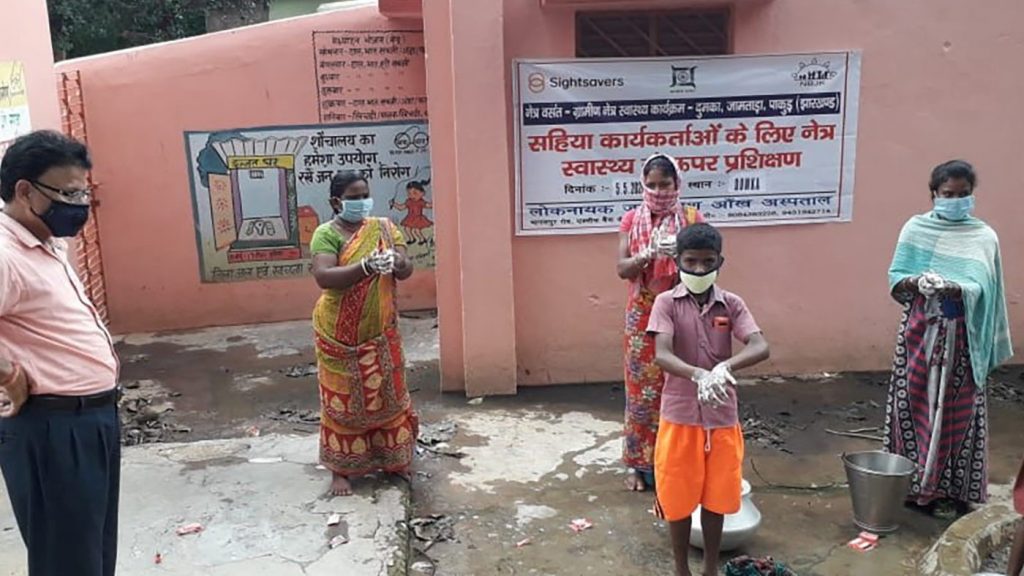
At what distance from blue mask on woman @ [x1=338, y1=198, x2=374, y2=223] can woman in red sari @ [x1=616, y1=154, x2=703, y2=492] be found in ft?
4.12

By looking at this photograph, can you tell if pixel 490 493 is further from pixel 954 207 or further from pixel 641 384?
pixel 954 207

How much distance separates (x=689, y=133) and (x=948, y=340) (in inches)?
97.9

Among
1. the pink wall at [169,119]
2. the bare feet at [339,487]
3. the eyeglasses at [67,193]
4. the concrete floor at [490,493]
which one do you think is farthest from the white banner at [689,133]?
the eyeglasses at [67,193]

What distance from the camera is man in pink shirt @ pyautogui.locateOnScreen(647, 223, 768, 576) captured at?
345 cm

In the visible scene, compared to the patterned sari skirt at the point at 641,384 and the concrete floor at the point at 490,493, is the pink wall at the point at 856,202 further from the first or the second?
the patterned sari skirt at the point at 641,384

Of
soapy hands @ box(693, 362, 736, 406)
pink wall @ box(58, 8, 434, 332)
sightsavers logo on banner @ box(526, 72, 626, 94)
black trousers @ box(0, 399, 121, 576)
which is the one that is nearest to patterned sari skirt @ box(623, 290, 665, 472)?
soapy hands @ box(693, 362, 736, 406)

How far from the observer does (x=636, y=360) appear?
453 cm

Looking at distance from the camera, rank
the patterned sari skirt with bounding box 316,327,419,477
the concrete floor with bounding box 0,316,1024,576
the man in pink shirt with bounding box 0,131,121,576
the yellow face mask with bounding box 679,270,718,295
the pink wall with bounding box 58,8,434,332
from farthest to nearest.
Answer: the pink wall with bounding box 58,8,434,332 → the patterned sari skirt with bounding box 316,327,419,477 → the concrete floor with bounding box 0,316,1024,576 → the yellow face mask with bounding box 679,270,718,295 → the man in pink shirt with bounding box 0,131,121,576

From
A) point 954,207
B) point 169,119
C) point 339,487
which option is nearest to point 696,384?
point 954,207

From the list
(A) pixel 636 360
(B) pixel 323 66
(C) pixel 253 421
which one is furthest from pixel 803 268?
(B) pixel 323 66

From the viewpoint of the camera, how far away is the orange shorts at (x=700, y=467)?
11.5ft

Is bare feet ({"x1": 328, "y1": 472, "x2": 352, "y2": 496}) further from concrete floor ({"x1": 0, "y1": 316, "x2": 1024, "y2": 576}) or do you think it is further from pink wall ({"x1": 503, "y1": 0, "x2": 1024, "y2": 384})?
pink wall ({"x1": 503, "y1": 0, "x2": 1024, "y2": 384})

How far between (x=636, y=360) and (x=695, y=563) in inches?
40.5

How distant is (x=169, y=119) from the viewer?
7.89 m
